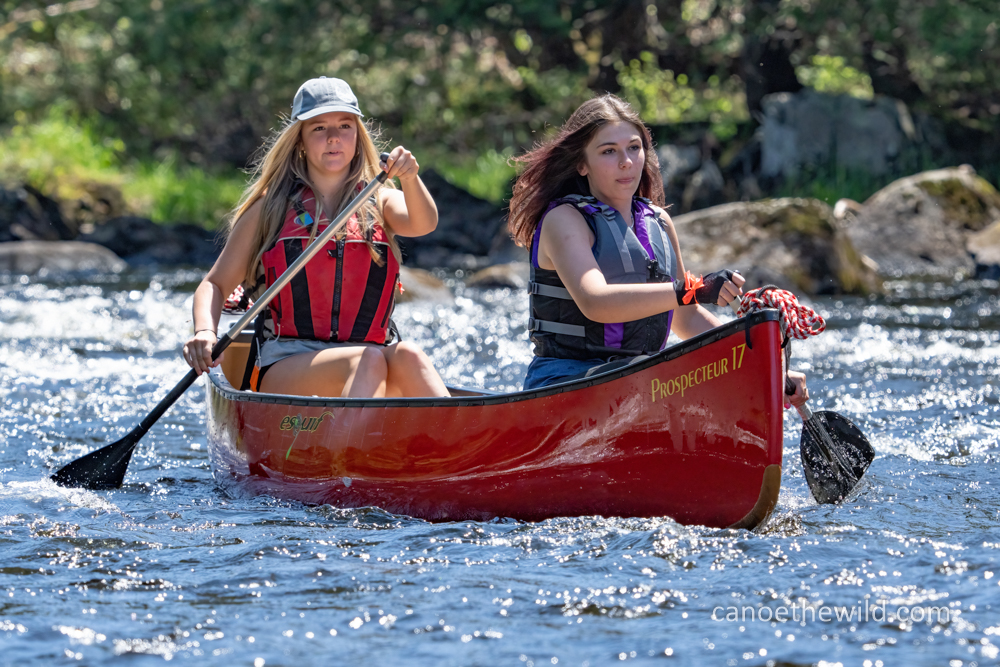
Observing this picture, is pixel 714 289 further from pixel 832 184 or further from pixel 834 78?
pixel 834 78

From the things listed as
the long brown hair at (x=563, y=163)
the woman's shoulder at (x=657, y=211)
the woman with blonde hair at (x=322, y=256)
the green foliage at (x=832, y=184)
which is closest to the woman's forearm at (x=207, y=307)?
the woman with blonde hair at (x=322, y=256)

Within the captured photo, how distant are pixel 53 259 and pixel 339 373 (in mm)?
8518

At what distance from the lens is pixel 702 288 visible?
2.98 metres

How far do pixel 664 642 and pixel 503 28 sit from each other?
12.6 metres

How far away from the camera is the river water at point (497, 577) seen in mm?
2486

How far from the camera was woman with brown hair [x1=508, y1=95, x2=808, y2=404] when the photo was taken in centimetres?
347

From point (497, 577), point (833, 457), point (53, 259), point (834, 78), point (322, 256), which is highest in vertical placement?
point (834, 78)

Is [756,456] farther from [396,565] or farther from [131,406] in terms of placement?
[131,406]

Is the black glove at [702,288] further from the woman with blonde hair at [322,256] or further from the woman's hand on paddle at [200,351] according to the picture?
the woman's hand on paddle at [200,351]

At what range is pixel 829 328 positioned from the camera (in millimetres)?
7965

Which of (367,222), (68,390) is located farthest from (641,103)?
(367,222)

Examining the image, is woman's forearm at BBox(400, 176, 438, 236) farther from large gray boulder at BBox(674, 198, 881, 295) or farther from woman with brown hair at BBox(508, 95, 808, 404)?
large gray boulder at BBox(674, 198, 881, 295)

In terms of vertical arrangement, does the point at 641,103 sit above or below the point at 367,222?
above

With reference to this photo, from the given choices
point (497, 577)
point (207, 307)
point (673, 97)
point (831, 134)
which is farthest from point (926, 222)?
point (497, 577)
